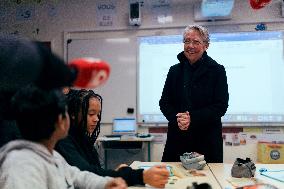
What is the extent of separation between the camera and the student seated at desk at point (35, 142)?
0.61 m

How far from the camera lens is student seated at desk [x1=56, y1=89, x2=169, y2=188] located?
4.02 feet

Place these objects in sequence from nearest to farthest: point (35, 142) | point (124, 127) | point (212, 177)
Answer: point (35, 142) → point (212, 177) → point (124, 127)

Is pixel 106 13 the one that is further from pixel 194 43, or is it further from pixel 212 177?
pixel 212 177

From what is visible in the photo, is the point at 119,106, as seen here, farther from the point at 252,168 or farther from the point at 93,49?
the point at 252,168

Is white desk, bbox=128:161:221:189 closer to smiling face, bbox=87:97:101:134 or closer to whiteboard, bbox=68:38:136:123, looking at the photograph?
smiling face, bbox=87:97:101:134

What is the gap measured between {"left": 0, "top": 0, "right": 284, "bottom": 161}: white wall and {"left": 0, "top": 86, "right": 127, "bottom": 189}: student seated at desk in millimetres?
3383

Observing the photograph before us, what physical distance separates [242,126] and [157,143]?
1.02 meters

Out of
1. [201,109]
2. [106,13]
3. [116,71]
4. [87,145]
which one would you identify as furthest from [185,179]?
[106,13]

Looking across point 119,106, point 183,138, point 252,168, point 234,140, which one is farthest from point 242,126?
point 252,168

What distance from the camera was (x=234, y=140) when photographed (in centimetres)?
404

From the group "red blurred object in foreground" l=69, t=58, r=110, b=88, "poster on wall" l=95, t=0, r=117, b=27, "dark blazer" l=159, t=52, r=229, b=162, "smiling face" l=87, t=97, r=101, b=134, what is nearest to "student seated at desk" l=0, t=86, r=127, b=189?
"red blurred object in foreground" l=69, t=58, r=110, b=88

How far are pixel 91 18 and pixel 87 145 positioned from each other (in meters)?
3.07

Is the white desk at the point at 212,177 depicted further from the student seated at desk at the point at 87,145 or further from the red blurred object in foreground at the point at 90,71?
the red blurred object in foreground at the point at 90,71

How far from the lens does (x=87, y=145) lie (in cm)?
152
